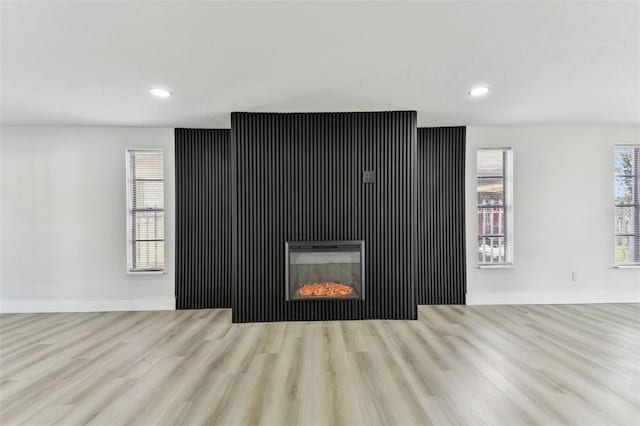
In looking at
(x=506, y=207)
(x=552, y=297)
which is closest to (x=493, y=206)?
(x=506, y=207)

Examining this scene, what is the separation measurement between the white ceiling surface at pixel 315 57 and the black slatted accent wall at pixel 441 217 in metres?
0.77

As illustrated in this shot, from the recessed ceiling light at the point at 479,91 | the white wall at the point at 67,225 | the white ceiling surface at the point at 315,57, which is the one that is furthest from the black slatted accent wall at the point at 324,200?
the white wall at the point at 67,225

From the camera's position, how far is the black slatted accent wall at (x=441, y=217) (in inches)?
179

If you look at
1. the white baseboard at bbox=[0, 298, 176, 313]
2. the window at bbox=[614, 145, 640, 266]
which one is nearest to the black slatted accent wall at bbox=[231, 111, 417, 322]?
the white baseboard at bbox=[0, 298, 176, 313]

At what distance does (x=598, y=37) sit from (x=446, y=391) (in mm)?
2720

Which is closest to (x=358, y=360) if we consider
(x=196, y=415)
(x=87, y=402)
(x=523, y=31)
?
(x=196, y=415)

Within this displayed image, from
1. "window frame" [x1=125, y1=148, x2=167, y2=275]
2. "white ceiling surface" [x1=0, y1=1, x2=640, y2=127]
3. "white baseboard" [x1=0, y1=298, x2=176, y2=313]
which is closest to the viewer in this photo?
"white ceiling surface" [x1=0, y1=1, x2=640, y2=127]

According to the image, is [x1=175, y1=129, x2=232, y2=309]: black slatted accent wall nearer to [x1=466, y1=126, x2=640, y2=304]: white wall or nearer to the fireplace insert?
the fireplace insert

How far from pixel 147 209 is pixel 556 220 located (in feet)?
19.6

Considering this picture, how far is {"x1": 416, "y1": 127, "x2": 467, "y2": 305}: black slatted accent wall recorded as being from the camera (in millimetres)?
4535

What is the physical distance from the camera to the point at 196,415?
1971 mm

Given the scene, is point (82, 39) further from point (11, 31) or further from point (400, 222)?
point (400, 222)

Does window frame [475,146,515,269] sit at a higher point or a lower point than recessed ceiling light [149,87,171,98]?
lower

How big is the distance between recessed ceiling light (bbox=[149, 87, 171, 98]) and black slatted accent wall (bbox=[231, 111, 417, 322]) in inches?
31.7
